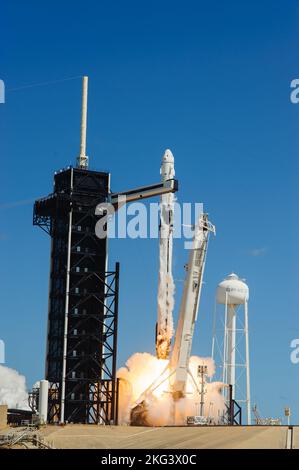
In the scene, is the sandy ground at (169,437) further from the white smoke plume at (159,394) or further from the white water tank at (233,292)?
the white water tank at (233,292)

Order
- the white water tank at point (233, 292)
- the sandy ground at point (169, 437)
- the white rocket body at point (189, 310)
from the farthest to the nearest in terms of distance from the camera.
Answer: the white water tank at point (233, 292) < the white rocket body at point (189, 310) < the sandy ground at point (169, 437)

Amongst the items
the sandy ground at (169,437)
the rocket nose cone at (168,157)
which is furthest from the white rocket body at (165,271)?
the sandy ground at (169,437)

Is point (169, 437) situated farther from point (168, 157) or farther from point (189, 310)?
point (168, 157)

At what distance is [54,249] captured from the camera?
15275 centimetres

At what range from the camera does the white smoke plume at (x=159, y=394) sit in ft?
482

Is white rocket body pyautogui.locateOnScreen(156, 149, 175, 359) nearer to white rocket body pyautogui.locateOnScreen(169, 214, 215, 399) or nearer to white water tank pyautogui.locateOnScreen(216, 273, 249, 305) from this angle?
white rocket body pyautogui.locateOnScreen(169, 214, 215, 399)

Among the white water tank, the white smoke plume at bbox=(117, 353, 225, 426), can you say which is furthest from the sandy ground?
the white water tank

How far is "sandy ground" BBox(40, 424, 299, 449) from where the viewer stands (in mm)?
114188

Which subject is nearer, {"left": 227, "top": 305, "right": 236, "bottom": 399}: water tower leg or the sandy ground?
the sandy ground

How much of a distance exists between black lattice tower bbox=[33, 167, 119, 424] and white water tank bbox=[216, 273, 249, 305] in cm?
2271

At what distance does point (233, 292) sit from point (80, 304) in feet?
89.2

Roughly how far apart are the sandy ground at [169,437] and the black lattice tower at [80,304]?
13.3 meters

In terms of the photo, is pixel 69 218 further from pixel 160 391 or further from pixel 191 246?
pixel 160 391
